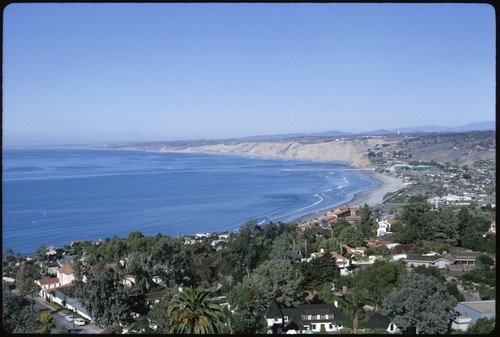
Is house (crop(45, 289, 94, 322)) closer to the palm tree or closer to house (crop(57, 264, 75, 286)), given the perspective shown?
house (crop(57, 264, 75, 286))

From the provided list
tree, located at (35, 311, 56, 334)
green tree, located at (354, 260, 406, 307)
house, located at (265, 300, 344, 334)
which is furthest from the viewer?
green tree, located at (354, 260, 406, 307)

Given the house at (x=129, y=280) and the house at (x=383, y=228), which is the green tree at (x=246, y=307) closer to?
the house at (x=129, y=280)

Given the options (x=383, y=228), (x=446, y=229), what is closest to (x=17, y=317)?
(x=446, y=229)

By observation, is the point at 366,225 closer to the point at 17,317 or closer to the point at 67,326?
the point at 67,326

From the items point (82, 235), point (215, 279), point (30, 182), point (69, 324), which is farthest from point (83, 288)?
point (30, 182)

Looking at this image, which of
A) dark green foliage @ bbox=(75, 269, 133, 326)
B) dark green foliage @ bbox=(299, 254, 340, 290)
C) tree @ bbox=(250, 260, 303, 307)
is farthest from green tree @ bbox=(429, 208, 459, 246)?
dark green foliage @ bbox=(75, 269, 133, 326)

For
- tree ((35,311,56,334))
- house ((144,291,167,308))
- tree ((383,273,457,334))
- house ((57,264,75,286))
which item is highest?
tree ((383,273,457,334))

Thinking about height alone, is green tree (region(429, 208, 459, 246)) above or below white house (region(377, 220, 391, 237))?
above
